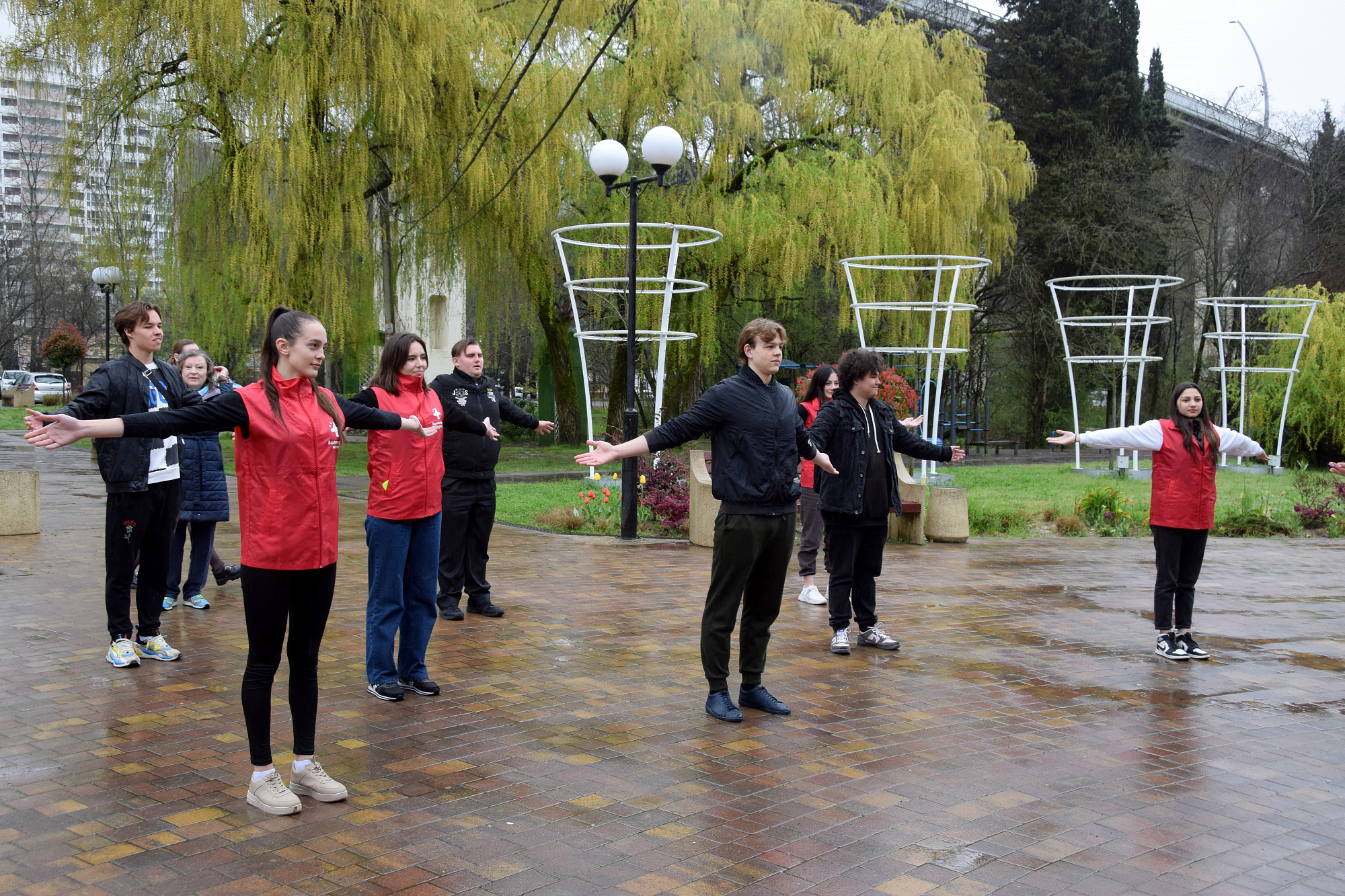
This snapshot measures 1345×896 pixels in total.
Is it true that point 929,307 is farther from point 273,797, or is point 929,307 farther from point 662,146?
point 273,797

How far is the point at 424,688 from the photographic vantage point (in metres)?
5.41

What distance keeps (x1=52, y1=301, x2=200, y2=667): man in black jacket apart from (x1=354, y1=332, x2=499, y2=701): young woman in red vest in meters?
1.20

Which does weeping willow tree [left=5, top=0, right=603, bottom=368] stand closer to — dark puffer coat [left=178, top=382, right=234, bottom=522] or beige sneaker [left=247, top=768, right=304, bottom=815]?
dark puffer coat [left=178, top=382, right=234, bottom=522]

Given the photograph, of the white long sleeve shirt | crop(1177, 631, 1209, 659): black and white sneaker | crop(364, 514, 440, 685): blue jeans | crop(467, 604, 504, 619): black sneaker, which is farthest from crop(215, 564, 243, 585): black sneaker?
crop(1177, 631, 1209, 659): black and white sneaker

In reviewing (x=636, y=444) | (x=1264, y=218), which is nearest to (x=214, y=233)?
(x=636, y=444)

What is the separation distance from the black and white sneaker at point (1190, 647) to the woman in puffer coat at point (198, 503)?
19.7ft

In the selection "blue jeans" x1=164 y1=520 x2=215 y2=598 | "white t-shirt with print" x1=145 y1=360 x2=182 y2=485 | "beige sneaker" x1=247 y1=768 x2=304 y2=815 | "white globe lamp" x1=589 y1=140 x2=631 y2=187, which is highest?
"white globe lamp" x1=589 y1=140 x2=631 y2=187

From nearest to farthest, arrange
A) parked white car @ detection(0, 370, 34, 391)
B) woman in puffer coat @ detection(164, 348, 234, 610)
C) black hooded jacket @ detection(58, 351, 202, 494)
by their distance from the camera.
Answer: black hooded jacket @ detection(58, 351, 202, 494) → woman in puffer coat @ detection(164, 348, 234, 610) → parked white car @ detection(0, 370, 34, 391)

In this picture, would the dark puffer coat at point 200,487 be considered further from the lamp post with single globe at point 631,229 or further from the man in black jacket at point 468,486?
the lamp post with single globe at point 631,229

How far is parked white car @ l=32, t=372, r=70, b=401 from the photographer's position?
52.9m

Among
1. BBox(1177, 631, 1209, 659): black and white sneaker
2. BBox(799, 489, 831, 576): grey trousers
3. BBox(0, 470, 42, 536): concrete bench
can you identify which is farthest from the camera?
BBox(0, 470, 42, 536): concrete bench

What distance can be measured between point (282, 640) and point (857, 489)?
3485 mm

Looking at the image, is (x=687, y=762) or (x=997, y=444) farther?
(x=997, y=444)

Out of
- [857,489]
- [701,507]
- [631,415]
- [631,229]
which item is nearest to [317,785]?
[857,489]
